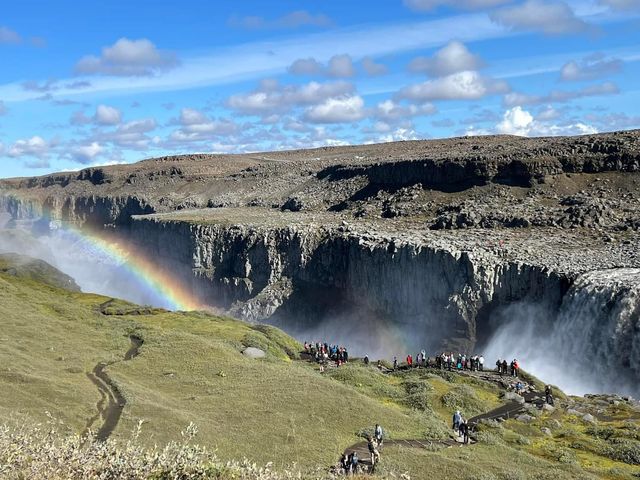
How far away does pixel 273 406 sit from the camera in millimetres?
38844

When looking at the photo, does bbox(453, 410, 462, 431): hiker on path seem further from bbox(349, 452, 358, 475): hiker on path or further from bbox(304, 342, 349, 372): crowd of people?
bbox(304, 342, 349, 372): crowd of people

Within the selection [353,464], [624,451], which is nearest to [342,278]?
[624,451]

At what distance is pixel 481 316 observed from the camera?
252 ft

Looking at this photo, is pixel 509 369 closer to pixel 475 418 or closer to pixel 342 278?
pixel 475 418

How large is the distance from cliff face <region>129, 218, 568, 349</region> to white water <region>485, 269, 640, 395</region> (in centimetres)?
320

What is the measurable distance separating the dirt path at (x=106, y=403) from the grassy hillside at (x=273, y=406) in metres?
0.45

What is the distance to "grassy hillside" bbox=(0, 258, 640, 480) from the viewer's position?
105 ft

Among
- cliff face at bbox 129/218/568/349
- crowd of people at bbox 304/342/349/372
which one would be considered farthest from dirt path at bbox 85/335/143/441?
cliff face at bbox 129/218/568/349

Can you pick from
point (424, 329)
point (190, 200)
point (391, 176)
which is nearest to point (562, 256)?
point (424, 329)

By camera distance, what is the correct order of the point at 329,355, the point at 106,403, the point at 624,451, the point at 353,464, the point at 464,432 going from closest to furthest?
the point at 353,464 < the point at 106,403 < the point at 624,451 < the point at 464,432 < the point at 329,355

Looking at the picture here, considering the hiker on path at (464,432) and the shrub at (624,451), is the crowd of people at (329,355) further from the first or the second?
the shrub at (624,451)

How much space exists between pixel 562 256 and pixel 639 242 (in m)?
8.32

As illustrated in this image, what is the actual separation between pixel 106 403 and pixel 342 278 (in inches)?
2515

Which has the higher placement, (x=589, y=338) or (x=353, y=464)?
(x=353, y=464)
